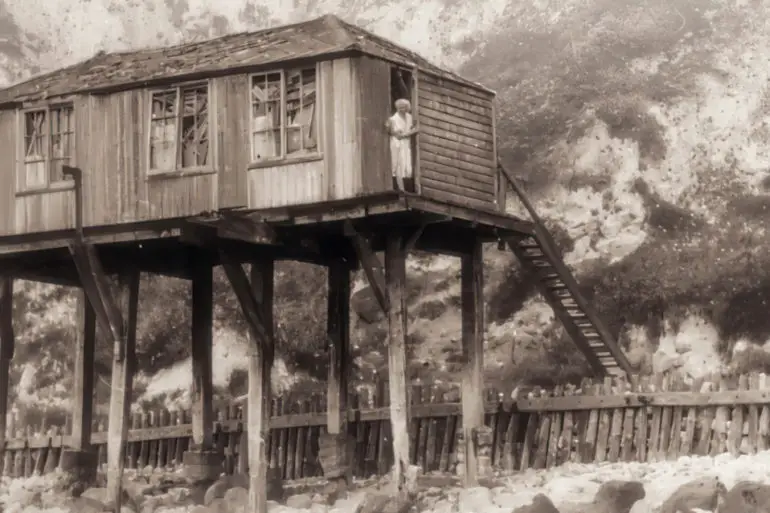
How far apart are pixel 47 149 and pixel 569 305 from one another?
411 inches

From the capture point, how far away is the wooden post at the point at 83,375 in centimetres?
2812

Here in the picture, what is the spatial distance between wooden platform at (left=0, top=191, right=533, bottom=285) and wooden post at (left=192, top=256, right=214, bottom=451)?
39 centimetres

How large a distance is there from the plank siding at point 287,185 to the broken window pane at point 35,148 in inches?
Answer: 177

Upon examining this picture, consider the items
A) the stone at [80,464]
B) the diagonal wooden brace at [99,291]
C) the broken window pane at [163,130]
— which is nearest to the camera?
Result: the broken window pane at [163,130]

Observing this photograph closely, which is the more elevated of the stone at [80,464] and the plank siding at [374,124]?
the plank siding at [374,124]

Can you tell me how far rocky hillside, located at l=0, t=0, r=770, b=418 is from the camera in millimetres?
29328

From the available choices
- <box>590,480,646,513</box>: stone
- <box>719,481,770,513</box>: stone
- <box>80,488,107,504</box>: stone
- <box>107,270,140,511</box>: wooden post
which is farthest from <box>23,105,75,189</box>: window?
<box>719,481,770,513</box>: stone

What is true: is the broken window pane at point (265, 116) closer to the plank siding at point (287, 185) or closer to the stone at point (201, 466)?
the plank siding at point (287, 185)

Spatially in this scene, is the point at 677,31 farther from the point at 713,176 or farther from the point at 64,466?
the point at 64,466

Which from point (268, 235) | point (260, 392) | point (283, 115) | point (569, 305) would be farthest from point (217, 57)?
point (569, 305)

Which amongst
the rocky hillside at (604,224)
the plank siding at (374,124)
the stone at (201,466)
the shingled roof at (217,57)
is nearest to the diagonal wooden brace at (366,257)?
the plank siding at (374,124)

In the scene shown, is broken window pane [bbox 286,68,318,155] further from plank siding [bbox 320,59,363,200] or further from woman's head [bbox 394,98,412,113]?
woman's head [bbox 394,98,412,113]

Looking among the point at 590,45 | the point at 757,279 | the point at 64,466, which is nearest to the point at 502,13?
the point at 590,45

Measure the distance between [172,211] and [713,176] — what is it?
14.7 metres
